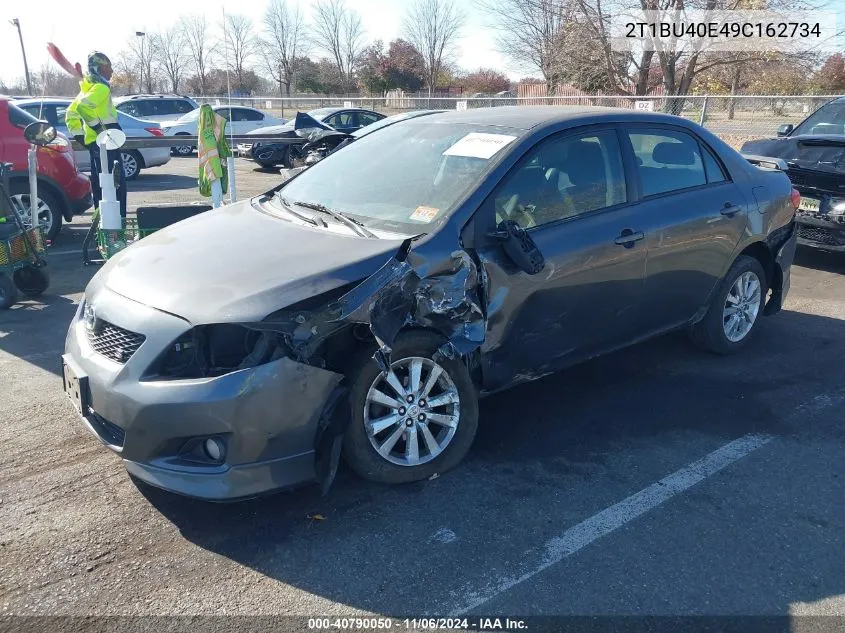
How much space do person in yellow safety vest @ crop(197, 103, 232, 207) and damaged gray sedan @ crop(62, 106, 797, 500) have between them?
3.74 m

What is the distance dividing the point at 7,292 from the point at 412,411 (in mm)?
4741

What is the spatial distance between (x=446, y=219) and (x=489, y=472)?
1.32 m

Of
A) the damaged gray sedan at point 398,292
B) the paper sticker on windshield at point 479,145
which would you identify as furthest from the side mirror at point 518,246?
the paper sticker on windshield at point 479,145

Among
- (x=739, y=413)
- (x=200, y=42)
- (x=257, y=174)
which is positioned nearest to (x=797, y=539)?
(x=739, y=413)

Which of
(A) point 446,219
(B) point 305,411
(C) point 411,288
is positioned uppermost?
(A) point 446,219

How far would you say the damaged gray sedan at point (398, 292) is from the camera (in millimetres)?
3113

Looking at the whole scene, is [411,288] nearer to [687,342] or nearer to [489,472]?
[489,472]

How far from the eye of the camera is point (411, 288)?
11.5 ft

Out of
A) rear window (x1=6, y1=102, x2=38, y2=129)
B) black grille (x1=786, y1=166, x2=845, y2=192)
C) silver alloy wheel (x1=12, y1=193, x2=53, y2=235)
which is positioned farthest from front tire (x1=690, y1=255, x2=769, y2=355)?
rear window (x1=6, y1=102, x2=38, y2=129)

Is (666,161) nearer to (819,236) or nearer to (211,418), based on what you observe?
(211,418)

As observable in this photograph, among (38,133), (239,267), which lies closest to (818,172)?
(239,267)

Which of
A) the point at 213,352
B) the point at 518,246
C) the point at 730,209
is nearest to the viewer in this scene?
the point at 213,352

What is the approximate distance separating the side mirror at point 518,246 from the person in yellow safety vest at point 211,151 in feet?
17.1

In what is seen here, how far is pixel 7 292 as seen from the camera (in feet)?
21.5
